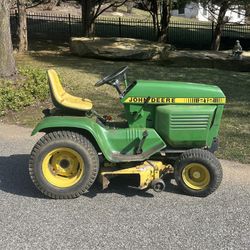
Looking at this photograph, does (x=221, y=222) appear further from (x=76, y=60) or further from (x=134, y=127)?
(x=76, y=60)

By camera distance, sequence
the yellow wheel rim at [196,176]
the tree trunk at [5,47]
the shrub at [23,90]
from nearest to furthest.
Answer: the yellow wheel rim at [196,176] < the shrub at [23,90] < the tree trunk at [5,47]

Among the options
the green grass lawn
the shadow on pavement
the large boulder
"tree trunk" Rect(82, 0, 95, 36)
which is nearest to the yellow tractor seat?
the shadow on pavement

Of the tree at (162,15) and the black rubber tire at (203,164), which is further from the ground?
the tree at (162,15)

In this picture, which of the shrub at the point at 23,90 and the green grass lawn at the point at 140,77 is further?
the shrub at the point at 23,90

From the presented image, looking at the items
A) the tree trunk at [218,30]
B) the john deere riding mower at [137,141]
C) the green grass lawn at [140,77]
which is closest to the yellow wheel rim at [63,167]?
the john deere riding mower at [137,141]

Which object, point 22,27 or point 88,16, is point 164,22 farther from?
point 22,27

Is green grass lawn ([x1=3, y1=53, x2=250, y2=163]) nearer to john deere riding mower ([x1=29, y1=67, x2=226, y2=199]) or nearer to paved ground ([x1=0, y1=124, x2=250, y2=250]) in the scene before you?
john deere riding mower ([x1=29, y1=67, x2=226, y2=199])

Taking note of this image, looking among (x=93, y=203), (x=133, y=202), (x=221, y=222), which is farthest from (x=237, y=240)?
(x=93, y=203)

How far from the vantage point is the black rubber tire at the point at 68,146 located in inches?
176

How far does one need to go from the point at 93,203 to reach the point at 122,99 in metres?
1.08

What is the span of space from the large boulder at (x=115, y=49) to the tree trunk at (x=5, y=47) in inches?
237

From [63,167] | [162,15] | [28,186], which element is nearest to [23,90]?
[28,186]

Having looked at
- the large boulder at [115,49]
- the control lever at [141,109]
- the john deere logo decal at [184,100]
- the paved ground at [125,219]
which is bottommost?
the paved ground at [125,219]

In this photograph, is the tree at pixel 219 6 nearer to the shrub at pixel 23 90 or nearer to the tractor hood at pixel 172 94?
the shrub at pixel 23 90
